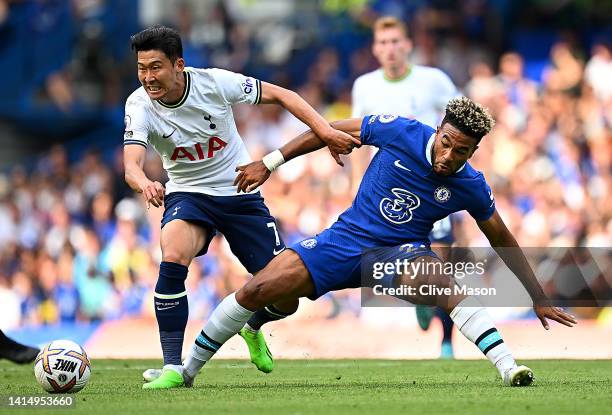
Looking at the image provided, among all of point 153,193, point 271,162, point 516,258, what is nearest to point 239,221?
point 271,162

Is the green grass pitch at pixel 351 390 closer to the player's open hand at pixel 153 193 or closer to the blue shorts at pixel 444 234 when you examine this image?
the blue shorts at pixel 444 234

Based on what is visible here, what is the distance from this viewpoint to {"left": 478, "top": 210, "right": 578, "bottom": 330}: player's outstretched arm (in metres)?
8.79

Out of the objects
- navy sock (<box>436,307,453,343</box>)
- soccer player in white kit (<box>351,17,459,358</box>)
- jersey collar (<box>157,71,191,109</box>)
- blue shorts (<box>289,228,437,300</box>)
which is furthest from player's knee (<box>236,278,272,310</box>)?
navy sock (<box>436,307,453,343</box>)

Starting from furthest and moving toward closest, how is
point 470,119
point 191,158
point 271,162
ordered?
point 191,158 < point 271,162 < point 470,119

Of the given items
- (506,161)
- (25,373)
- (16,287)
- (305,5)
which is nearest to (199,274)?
(16,287)

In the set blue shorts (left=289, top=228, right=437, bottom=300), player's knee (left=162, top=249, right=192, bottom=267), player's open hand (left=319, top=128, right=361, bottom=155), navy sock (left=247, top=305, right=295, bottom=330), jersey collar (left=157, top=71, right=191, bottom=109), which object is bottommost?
navy sock (left=247, top=305, right=295, bottom=330)

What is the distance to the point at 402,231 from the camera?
8.95 metres

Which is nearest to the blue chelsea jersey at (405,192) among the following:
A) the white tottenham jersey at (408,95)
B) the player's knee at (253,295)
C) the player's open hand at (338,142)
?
the player's open hand at (338,142)

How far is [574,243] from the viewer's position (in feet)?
50.9

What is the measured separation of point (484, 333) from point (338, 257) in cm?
112

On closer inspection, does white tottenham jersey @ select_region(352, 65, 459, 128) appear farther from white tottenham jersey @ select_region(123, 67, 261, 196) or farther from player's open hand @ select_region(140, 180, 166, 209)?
player's open hand @ select_region(140, 180, 166, 209)

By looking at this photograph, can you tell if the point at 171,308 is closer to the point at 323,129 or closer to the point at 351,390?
the point at 351,390

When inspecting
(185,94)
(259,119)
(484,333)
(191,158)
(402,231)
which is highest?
(185,94)

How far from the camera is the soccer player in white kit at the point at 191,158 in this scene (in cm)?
916
